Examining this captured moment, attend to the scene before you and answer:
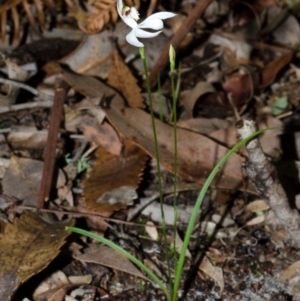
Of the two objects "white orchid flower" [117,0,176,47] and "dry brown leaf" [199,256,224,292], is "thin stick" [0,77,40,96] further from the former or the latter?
"white orchid flower" [117,0,176,47]

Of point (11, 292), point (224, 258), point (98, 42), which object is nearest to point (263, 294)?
point (224, 258)

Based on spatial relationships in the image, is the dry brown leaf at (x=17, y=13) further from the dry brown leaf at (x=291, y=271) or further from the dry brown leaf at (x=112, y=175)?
the dry brown leaf at (x=291, y=271)

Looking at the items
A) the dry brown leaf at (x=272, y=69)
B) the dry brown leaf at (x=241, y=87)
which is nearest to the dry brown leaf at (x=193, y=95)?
the dry brown leaf at (x=241, y=87)

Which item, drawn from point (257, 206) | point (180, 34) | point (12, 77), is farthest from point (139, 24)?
point (12, 77)

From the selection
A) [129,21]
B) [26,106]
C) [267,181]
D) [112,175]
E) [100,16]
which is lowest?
[112,175]

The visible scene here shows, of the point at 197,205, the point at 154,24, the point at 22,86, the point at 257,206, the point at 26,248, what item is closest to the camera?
the point at 154,24

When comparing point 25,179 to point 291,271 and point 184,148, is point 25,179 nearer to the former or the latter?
point 184,148

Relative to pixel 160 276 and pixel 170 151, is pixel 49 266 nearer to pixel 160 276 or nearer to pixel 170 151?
pixel 160 276

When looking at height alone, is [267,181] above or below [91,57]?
above
